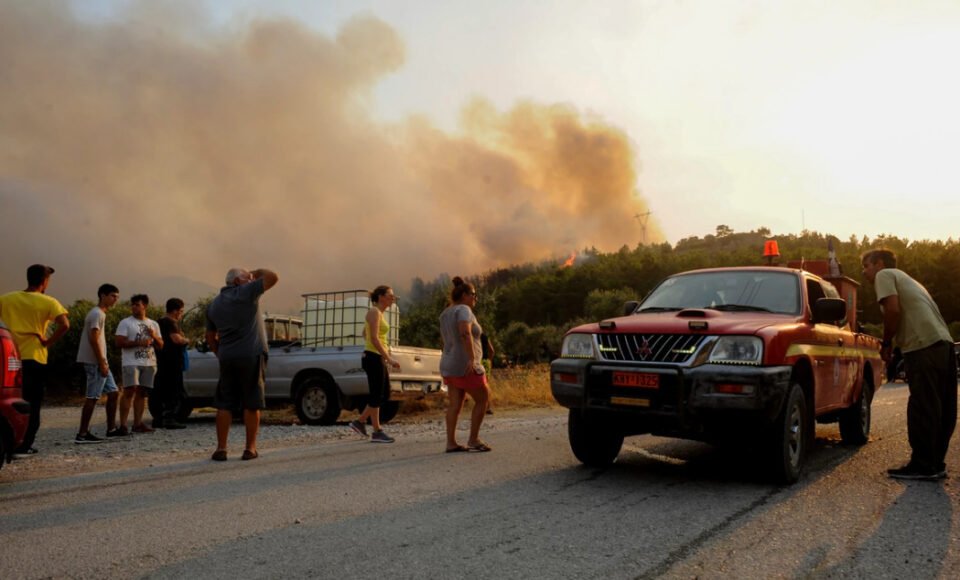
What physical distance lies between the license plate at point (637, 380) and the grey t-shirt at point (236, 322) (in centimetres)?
364

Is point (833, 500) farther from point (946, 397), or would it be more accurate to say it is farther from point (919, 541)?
point (946, 397)

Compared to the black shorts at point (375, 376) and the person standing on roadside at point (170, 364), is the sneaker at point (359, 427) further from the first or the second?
the person standing on roadside at point (170, 364)

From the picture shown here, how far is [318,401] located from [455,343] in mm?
4673

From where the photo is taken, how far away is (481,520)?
470 centimetres

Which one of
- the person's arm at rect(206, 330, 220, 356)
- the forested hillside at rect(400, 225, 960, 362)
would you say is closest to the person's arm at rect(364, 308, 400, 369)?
the person's arm at rect(206, 330, 220, 356)

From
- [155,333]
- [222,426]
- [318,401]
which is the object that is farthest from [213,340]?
[318,401]

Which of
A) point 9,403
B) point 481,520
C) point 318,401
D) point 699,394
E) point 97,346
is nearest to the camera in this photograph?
point 481,520

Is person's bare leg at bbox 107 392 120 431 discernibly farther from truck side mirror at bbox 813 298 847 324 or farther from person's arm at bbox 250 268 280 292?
truck side mirror at bbox 813 298 847 324

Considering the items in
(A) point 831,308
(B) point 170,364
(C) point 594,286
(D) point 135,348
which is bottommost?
(B) point 170,364

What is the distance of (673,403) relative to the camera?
574 cm

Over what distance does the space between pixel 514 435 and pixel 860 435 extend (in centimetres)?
395

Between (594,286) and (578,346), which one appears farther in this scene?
(594,286)

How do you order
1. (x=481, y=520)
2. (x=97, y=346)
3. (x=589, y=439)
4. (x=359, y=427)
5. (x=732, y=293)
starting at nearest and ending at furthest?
(x=481, y=520) < (x=589, y=439) < (x=732, y=293) < (x=97, y=346) < (x=359, y=427)

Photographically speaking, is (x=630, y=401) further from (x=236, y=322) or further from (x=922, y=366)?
(x=236, y=322)
